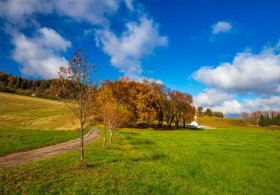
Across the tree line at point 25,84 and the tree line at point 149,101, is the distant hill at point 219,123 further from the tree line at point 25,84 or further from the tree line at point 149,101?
the tree line at point 25,84

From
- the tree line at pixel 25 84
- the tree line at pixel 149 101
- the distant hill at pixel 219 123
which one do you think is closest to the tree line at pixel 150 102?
the tree line at pixel 149 101

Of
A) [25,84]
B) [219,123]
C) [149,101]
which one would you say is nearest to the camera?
[149,101]

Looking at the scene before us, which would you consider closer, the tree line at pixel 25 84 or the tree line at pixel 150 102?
the tree line at pixel 150 102

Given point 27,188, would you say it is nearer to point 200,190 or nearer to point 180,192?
point 180,192

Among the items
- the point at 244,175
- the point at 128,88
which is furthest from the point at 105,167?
the point at 128,88

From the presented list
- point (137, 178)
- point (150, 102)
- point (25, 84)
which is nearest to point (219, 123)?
point (150, 102)

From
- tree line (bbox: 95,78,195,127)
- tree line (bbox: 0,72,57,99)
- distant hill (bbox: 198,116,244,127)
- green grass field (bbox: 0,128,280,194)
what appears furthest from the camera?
tree line (bbox: 0,72,57,99)

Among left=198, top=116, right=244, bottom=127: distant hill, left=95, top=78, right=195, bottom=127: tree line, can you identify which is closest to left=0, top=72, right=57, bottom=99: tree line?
left=95, top=78, right=195, bottom=127: tree line

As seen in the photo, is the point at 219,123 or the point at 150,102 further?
the point at 219,123

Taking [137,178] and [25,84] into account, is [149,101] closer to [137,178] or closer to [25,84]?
[137,178]

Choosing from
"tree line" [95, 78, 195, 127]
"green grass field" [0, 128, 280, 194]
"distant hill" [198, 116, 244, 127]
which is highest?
"tree line" [95, 78, 195, 127]

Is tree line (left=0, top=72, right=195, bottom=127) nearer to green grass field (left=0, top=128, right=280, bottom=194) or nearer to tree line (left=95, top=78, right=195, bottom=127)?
tree line (left=95, top=78, right=195, bottom=127)

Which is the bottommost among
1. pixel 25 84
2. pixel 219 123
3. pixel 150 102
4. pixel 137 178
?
pixel 137 178

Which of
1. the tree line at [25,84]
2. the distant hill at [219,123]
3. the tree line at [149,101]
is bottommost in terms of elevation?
the distant hill at [219,123]
